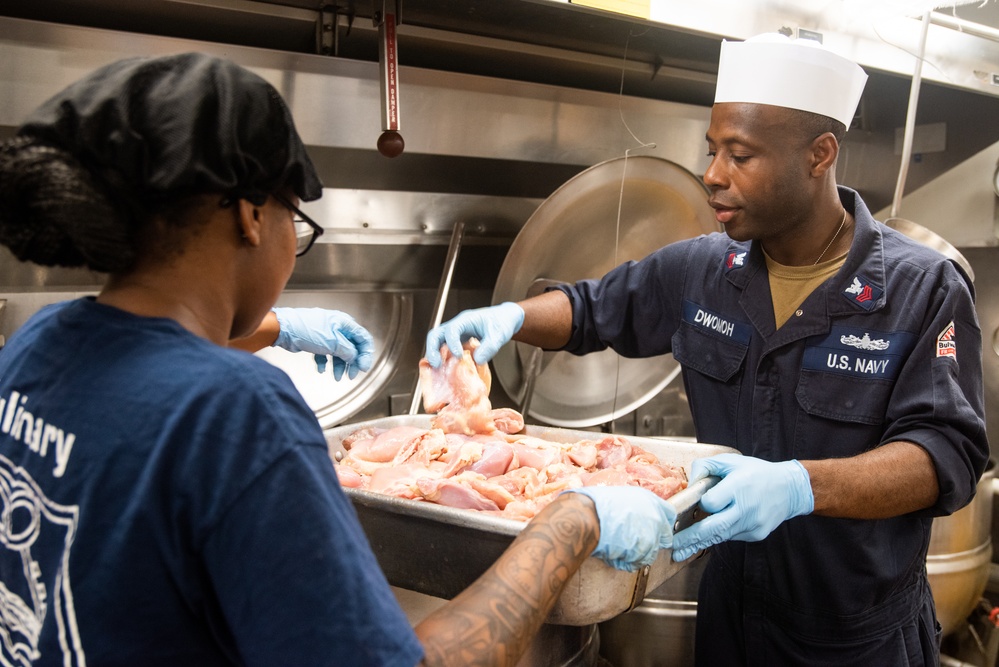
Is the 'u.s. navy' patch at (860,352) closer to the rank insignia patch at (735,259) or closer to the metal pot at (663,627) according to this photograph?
the rank insignia patch at (735,259)

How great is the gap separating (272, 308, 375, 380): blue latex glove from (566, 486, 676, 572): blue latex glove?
0.97 meters

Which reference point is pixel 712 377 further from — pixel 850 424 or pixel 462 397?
pixel 462 397

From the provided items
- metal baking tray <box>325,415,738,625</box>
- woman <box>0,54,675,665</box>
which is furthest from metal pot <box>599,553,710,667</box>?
woman <box>0,54,675,665</box>

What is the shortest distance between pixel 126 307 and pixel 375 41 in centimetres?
179

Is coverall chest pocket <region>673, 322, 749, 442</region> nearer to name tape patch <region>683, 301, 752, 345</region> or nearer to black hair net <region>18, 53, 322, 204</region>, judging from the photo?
name tape patch <region>683, 301, 752, 345</region>

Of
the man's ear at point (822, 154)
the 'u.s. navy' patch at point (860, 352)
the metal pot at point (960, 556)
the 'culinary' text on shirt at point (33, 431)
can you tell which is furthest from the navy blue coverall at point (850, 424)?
the 'culinary' text on shirt at point (33, 431)

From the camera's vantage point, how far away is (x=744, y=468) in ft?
4.92

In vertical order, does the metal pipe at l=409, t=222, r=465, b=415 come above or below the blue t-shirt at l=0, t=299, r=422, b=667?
below

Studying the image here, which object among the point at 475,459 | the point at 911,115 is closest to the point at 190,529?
the point at 475,459

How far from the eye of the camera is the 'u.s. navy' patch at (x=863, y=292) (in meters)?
1.83

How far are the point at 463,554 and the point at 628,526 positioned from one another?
11.9 inches

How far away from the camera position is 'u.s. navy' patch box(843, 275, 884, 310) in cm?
183

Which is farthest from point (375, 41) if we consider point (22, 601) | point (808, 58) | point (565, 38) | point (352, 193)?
point (22, 601)

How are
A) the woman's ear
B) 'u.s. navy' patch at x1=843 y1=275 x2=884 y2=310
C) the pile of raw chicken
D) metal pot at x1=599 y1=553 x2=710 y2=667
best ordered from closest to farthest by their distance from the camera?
the woman's ear
the pile of raw chicken
'u.s. navy' patch at x1=843 y1=275 x2=884 y2=310
metal pot at x1=599 y1=553 x2=710 y2=667
